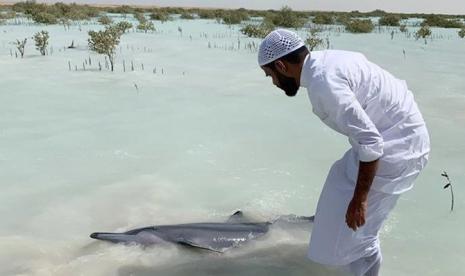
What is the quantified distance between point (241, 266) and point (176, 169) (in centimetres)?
218

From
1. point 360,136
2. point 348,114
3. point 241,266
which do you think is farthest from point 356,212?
point 241,266

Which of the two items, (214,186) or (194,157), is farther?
(194,157)

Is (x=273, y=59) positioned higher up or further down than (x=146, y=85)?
higher up

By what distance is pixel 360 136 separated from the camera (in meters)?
2.13

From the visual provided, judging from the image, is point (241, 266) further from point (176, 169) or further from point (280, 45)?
point (176, 169)

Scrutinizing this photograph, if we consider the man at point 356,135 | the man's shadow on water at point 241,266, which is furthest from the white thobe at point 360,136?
the man's shadow on water at point 241,266

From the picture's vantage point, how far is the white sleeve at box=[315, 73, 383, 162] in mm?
2070

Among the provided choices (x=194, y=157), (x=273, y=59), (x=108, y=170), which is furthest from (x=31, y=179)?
(x=273, y=59)

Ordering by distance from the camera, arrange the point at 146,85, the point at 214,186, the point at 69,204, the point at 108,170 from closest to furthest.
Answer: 1. the point at 69,204
2. the point at 214,186
3. the point at 108,170
4. the point at 146,85

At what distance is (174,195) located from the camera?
4562 mm

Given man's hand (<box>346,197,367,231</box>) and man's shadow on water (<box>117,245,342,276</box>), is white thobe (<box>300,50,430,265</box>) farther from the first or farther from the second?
man's shadow on water (<box>117,245,342,276</box>)

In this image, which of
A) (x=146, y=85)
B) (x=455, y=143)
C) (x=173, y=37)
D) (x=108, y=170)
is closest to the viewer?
(x=108, y=170)

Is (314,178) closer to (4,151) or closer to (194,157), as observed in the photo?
(194,157)

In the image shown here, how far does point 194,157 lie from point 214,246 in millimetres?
2375
